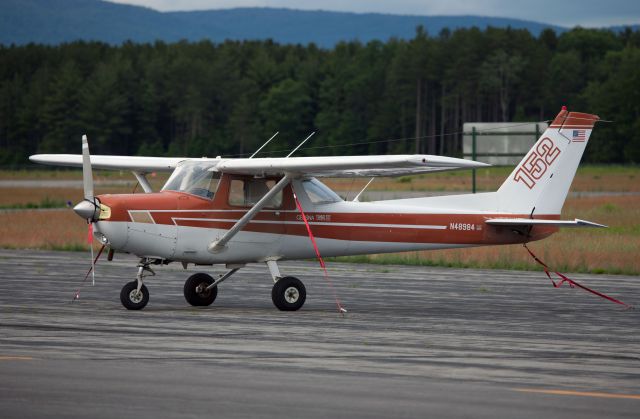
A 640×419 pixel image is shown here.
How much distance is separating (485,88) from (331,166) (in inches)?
3754

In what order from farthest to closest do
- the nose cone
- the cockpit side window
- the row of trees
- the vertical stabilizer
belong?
the row of trees
the vertical stabilizer
the cockpit side window
the nose cone

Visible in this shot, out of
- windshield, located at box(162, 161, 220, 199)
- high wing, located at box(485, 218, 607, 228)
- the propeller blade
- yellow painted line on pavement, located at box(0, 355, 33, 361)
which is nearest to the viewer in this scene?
yellow painted line on pavement, located at box(0, 355, 33, 361)

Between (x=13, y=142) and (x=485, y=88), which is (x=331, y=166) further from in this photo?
(x=13, y=142)

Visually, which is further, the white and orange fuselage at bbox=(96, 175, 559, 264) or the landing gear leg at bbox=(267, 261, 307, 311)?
the landing gear leg at bbox=(267, 261, 307, 311)

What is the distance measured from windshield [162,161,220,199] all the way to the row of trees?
8579 cm

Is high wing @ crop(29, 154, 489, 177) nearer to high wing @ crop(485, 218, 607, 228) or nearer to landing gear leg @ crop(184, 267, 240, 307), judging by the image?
high wing @ crop(485, 218, 607, 228)

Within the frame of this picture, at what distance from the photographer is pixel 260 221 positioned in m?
15.5

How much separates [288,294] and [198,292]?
1.44 meters

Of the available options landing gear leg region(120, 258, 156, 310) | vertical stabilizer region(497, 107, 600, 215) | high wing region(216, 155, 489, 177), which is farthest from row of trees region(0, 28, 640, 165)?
landing gear leg region(120, 258, 156, 310)

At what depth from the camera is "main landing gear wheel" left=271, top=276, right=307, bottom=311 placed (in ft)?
49.6

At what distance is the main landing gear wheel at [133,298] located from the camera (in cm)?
1478

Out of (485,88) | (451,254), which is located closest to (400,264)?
(451,254)

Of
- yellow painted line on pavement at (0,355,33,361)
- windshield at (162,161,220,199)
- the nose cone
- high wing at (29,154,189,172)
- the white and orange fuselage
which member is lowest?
yellow painted line on pavement at (0,355,33,361)

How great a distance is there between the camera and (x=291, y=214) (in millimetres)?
15656
